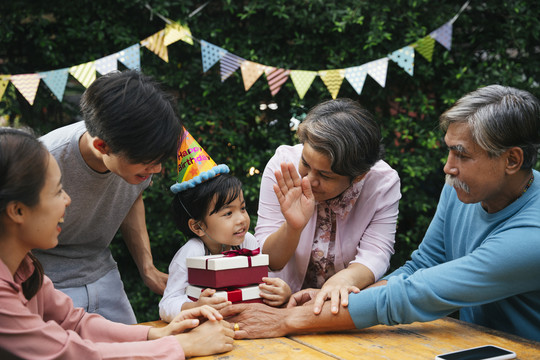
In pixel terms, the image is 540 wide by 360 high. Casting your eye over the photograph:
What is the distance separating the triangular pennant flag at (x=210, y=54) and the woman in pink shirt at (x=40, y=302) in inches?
93.8

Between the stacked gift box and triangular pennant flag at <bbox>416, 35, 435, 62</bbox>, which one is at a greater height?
triangular pennant flag at <bbox>416, 35, 435, 62</bbox>

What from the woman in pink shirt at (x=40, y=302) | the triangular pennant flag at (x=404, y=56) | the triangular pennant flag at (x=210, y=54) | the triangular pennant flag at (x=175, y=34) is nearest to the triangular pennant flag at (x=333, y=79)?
the triangular pennant flag at (x=404, y=56)

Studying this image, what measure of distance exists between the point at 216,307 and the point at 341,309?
0.47 m

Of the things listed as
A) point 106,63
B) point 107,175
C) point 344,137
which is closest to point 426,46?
point 344,137

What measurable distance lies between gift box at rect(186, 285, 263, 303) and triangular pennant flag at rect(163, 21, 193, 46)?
2.33 m

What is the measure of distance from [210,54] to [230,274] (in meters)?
2.32

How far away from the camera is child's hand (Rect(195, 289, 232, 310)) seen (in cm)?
192

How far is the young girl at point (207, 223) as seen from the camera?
218 cm

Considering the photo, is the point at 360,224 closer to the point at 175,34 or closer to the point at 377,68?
the point at 377,68

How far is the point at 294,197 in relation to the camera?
233 cm

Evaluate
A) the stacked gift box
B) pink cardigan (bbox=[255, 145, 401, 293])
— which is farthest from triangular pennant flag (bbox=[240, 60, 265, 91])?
the stacked gift box

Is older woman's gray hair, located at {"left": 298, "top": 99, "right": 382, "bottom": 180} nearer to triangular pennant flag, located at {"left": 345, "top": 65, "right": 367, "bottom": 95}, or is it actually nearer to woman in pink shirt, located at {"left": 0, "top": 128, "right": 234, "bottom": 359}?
woman in pink shirt, located at {"left": 0, "top": 128, "right": 234, "bottom": 359}

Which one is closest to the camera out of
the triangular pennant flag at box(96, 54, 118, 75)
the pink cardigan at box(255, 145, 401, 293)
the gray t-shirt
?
the gray t-shirt

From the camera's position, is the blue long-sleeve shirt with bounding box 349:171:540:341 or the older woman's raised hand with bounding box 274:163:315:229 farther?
the older woman's raised hand with bounding box 274:163:315:229
